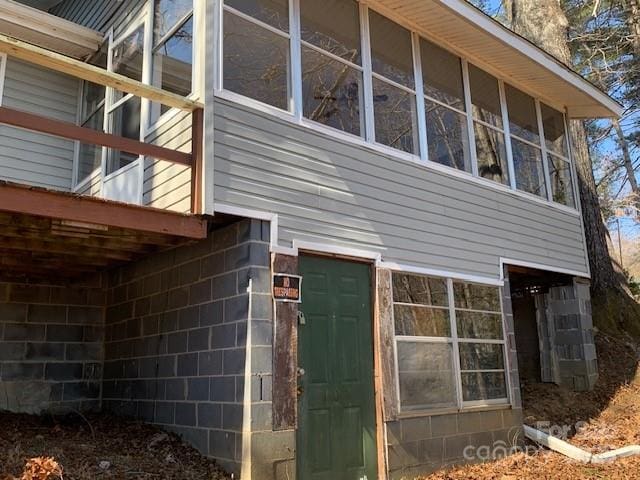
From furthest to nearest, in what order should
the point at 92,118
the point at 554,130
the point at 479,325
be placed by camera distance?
the point at 554,130, the point at 92,118, the point at 479,325

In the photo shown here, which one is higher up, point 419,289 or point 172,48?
point 172,48

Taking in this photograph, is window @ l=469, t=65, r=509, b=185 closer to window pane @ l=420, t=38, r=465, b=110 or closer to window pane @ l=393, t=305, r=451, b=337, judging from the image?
window pane @ l=420, t=38, r=465, b=110

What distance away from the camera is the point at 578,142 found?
38.0 ft

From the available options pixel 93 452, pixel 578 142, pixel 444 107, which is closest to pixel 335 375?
pixel 93 452

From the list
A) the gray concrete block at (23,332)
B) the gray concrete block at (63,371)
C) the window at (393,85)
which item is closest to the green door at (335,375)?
the window at (393,85)

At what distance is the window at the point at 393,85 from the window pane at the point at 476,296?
1692 mm

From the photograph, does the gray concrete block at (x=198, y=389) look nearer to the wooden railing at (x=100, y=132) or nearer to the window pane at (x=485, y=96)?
the wooden railing at (x=100, y=132)

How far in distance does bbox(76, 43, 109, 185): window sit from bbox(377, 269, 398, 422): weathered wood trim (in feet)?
11.7

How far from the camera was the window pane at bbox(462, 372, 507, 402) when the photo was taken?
22.5 feet

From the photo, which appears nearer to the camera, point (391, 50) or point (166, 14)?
point (166, 14)

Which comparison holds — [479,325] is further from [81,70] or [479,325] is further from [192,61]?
[81,70]

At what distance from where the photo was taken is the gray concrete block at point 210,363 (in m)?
5.23

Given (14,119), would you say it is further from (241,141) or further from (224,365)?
(224,365)

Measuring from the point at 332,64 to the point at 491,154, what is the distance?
2.93m
